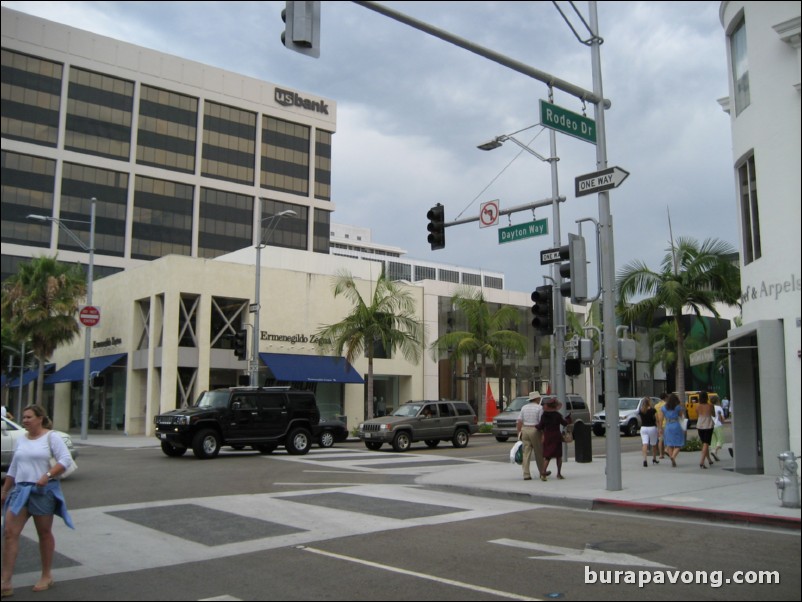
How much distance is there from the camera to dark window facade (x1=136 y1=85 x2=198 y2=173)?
67.1 meters

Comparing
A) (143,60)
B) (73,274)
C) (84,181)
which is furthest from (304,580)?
(143,60)

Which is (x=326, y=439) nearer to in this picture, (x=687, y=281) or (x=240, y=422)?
(x=240, y=422)

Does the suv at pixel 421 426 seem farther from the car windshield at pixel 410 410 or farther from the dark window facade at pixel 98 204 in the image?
the dark window facade at pixel 98 204

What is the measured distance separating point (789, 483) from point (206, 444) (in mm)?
15722

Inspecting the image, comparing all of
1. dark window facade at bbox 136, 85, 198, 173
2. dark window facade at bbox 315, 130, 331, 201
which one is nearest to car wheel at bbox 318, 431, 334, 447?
dark window facade at bbox 136, 85, 198, 173

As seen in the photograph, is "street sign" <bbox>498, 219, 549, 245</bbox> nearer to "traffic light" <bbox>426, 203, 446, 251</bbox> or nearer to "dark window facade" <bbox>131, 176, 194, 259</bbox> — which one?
"traffic light" <bbox>426, 203, 446, 251</bbox>

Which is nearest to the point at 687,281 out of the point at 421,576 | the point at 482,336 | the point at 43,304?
the point at 482,336

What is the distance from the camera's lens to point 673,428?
17641mm

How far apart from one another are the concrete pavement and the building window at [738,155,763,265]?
15.7ft

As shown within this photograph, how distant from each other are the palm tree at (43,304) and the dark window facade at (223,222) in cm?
3403

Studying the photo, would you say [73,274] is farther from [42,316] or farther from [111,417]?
[111,417]

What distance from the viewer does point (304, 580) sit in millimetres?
7238

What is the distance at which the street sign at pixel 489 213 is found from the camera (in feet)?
64.5

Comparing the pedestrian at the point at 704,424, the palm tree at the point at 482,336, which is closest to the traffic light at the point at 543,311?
the pedestrian at the point at 704,424
